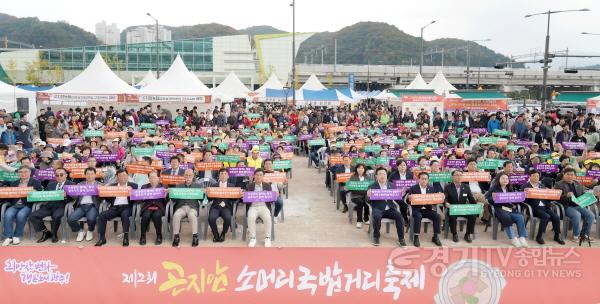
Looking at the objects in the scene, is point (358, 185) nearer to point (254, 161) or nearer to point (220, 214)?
point (220, 214)

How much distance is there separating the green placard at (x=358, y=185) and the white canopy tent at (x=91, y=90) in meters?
15.5

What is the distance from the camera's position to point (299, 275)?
539 centimetres

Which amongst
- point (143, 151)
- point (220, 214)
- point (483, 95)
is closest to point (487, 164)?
point (220, 214)

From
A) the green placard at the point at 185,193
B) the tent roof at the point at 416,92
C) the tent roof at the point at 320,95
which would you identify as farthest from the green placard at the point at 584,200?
the tent roof at the point at 416,92

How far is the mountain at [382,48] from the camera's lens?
145875 millimetres

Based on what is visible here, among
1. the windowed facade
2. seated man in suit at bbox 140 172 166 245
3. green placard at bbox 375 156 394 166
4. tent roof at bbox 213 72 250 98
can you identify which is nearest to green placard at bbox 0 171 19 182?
seated man in suit at bbox 140 172 166 245

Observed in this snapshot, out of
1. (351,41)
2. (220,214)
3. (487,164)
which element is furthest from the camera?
(351,41)

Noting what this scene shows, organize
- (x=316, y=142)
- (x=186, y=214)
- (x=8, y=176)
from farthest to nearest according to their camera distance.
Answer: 1. (x=316, y=142)
2. (x=8, y=176)
3. (x=186, y=214)

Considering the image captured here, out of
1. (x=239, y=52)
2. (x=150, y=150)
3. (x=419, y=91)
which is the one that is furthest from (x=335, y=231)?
(x=239, y=52)

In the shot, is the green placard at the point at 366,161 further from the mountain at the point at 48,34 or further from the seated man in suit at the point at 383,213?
the mountain at the point at 48,34

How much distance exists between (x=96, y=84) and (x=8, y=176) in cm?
1377

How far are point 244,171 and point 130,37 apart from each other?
169m

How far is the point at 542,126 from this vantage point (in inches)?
634

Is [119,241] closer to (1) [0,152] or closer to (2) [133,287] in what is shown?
(2) [133,287]
